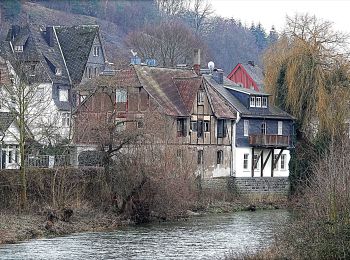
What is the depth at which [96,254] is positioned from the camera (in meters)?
37.4

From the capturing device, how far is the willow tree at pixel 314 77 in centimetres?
6606

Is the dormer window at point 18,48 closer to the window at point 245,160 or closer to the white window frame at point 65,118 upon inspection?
the white window frame at point 65,118

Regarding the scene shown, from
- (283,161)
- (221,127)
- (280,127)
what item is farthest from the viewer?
(283,161)

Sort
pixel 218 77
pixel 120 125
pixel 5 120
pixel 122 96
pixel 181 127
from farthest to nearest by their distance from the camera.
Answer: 1. pixel 218 77
2. pixel 181 127
3. pixel 122 96
4. pixel 5 120
5. pixel 120 125

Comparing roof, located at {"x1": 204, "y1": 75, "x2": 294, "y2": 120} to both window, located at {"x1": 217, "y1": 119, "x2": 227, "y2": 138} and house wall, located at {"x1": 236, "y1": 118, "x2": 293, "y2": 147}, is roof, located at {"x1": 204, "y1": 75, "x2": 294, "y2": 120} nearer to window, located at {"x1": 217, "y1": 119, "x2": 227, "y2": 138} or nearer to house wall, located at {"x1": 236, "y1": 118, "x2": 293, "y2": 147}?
house wall, located at {"x1": 236, "y1": 118, "x2": 293, "y2": 147}

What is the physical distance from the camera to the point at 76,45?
8988cm

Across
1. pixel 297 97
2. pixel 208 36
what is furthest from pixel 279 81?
pixel 208 36

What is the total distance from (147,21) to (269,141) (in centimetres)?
7617

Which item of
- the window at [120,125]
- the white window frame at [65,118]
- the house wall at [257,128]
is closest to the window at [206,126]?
the house wall at [257,128]

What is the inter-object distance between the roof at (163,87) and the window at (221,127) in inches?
141

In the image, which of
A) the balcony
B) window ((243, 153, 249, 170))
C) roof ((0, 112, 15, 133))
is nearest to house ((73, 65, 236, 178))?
window ((243, 153, 249, 170))

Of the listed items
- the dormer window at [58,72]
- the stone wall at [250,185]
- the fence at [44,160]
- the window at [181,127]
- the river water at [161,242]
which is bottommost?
the river water at [161,242]

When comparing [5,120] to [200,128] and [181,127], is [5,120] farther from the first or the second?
[200,128]

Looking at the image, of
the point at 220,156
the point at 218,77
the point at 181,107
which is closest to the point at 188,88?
the point at 181,107
